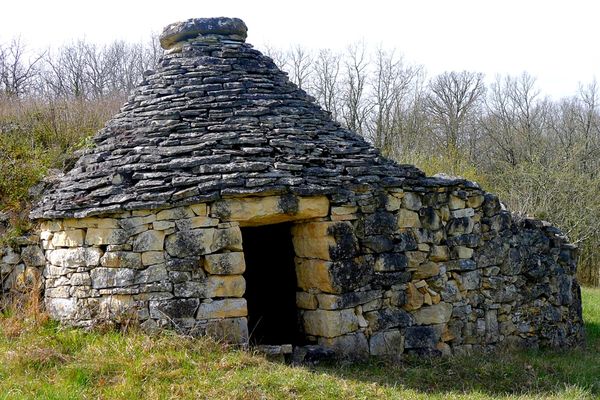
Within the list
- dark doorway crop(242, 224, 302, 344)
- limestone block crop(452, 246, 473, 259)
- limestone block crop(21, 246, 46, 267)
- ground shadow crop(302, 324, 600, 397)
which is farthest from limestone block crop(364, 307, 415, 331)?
limestone block crop(21, 246, 46, 267)

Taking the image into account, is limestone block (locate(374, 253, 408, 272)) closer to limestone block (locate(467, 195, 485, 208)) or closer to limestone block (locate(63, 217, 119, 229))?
limestone block (locate(467, 195, 485, 208))

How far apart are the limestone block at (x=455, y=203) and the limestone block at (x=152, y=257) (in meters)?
3.20

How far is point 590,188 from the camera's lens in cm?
1579

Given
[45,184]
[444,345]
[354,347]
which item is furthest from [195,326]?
[45,184]

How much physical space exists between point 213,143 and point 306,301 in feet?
6.07

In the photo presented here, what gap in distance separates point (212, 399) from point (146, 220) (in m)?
1.84

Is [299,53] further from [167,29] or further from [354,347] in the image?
[354,347]

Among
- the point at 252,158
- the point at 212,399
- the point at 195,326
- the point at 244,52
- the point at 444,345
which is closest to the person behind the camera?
the point at 212,399

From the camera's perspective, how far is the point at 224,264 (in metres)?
5.38

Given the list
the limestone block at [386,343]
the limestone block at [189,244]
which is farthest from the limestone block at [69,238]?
the limestone block at [386,343]

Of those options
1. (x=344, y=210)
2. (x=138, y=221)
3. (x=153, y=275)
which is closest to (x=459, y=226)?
(x=344, y=210)

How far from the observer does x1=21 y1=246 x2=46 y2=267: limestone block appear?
6.33 m

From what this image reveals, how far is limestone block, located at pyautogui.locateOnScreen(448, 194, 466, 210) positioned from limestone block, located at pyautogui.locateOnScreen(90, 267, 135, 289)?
349cm

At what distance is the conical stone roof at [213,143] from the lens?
5.46 metres
